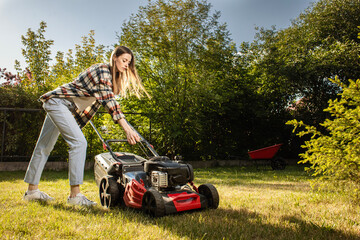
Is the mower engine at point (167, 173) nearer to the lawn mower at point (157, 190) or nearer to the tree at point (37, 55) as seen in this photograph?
the lawn mower at point (157, 190)

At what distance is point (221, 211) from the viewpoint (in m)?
2.64

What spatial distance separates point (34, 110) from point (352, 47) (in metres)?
10.6

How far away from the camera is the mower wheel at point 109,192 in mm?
2760

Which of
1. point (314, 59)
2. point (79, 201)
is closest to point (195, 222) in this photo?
point (79, 201)

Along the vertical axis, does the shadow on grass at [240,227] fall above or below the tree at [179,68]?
below

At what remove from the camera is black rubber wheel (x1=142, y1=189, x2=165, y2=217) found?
7.60ft

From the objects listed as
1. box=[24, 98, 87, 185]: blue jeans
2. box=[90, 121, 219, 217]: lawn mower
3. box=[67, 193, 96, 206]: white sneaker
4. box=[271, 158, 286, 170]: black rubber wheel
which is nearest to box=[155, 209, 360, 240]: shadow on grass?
box=[90, 121, 219, 217]: lawn mower

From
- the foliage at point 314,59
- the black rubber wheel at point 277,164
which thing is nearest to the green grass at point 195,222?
the black rubber wheel at point 277,164

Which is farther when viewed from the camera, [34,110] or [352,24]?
[352,24]

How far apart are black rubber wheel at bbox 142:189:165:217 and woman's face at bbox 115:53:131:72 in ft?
4.35

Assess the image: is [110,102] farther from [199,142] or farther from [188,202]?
[199,142]

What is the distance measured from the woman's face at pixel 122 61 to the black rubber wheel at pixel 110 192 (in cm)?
120

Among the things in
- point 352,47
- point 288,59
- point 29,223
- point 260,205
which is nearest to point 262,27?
point 288,59

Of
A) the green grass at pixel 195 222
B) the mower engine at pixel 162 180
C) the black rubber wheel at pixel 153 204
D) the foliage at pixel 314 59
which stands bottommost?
the green grass at pixel 195 222
